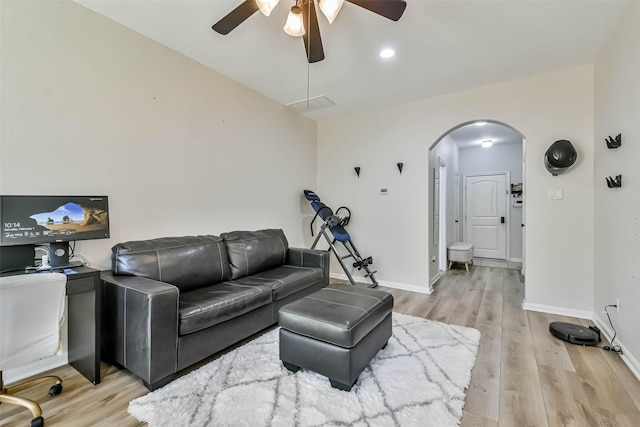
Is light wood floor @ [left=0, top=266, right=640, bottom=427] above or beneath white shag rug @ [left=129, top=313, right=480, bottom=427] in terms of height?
beneath

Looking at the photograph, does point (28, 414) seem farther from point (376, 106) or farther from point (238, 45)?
point (376, 106)

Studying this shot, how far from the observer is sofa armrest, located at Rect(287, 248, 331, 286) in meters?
3.41

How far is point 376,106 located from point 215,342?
3726 millimetres

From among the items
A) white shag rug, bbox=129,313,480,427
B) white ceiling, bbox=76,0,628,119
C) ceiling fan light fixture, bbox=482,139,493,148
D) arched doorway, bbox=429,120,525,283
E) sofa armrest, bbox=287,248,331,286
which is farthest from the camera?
ceiling fan light fixture, bbox=482,139,493,148

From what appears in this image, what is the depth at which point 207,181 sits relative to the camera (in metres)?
3.24

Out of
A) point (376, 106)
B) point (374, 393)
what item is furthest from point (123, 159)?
point (376, 106)

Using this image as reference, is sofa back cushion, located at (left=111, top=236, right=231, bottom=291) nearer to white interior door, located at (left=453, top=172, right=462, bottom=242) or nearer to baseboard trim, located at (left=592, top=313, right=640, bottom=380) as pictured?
baseboard trim, located at (left=592, top=313, right=640, bottom=380)

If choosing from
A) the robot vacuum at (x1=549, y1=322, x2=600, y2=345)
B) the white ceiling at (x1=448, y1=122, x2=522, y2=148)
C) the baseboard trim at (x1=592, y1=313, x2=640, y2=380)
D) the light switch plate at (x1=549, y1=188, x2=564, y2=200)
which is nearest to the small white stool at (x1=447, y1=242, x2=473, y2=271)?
the white ceiling at (x1=448, y1=122, x2=522, y2=148)

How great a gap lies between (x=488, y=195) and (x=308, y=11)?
253 inches

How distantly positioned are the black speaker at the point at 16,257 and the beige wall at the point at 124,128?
0.94ft

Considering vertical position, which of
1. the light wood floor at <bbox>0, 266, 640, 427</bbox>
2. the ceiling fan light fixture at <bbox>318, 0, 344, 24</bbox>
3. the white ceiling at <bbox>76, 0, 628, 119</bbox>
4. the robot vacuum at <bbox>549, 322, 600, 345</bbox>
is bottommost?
the light wood floor at <bbox>0, 266, 640, 427</bbox>

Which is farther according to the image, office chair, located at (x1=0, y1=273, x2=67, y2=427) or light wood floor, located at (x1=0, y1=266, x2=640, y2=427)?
light wood floor, located at (x1=0, y1=266, x2=640, y2=427)

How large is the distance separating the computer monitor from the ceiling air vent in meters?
2.69

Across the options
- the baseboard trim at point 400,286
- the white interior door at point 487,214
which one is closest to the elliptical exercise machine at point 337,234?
the baseboard trim at point 400,286
